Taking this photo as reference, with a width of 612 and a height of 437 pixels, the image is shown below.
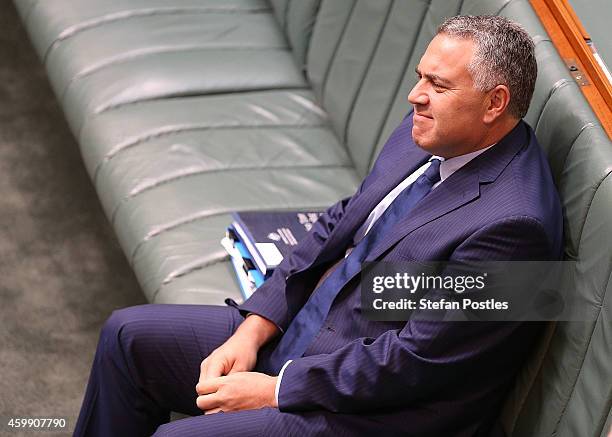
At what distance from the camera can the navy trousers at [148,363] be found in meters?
2.63

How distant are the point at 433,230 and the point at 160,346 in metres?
0.70

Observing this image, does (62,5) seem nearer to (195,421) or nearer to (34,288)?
(34,288)

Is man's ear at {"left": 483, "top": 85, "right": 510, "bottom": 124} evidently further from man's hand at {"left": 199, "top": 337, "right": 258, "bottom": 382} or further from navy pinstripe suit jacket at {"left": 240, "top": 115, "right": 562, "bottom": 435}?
man's hand at {"left": 199, "top": 337, "right": 258, "bottom": 382}

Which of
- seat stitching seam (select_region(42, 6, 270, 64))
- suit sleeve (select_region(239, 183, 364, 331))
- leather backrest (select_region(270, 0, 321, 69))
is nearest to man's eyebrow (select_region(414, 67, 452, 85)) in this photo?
suit sleeve (select_region(239, 183, 364, 331))

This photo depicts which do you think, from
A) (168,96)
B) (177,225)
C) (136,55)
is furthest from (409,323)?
(136,55)

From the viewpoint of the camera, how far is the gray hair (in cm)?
230

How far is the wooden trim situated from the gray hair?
190 millimetres

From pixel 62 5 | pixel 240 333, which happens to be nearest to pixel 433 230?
pixel 240 333

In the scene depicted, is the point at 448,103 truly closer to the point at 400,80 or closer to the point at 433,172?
the point at 433,172

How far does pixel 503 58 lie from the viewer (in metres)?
2.30

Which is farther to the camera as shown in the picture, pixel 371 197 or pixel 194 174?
pixel 194 174

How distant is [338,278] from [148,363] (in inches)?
18.7

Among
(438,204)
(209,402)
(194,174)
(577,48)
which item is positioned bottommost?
(209,402)

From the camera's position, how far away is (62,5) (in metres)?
3.77
